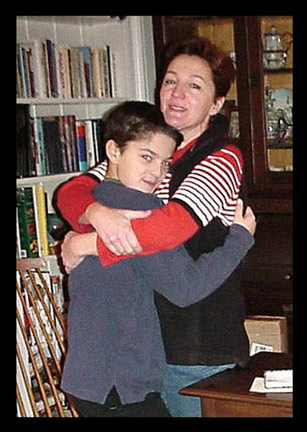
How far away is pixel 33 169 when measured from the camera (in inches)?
117

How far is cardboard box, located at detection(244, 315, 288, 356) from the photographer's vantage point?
2.75 metres

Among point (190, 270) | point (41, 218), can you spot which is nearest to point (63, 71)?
point (41, 218)

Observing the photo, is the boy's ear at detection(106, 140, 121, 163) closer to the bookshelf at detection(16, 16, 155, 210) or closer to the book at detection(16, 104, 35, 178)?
the book at detection(16, 104, 35, 178)

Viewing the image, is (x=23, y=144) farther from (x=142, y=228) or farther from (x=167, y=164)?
(x=142, y=228)

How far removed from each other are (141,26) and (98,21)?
7.9 inches

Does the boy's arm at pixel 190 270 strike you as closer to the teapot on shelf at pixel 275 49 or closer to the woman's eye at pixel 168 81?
the woman's eye at pixel 168 81

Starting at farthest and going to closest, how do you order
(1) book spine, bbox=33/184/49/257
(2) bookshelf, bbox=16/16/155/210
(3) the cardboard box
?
(2) bookshelf, bbox=16/16/155/210
(1) book spine, bbox=33/184/49/257
(3) the cardboard box

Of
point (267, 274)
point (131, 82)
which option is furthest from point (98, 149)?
point (267, 274)

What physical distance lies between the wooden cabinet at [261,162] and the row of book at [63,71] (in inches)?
19.9

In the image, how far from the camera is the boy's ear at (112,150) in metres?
1.60

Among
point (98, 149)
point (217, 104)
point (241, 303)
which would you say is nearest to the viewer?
point (241, 303)

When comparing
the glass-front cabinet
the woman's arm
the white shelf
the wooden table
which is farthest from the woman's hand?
the glass-front cabinet

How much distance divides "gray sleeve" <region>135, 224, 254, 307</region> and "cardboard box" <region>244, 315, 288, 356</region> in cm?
121
